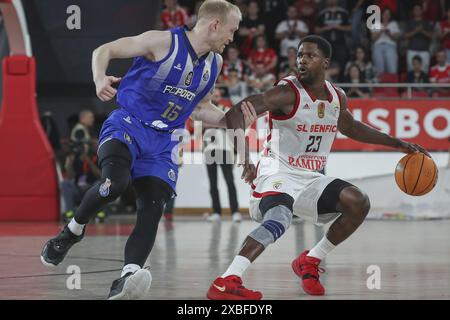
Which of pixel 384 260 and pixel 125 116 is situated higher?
pixel 125 116

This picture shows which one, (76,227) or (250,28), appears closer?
(76,227)

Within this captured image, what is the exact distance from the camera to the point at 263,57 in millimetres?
19547

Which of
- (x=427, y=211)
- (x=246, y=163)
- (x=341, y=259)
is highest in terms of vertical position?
(x=246, y=163)

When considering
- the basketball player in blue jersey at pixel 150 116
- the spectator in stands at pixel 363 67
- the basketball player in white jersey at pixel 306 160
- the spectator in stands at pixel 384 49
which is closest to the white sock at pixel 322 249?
the basketball player in white jersey at pixel 306 160

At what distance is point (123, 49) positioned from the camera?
666 cm

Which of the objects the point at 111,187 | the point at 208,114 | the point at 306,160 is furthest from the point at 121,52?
the point at 306,160

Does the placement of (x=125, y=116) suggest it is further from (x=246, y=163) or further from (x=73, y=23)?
(x=73, y=23)

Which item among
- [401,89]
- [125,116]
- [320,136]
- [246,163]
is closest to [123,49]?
[125,116]

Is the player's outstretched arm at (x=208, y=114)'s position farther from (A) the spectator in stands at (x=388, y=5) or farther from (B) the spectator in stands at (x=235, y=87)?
(A) the spectator in stands at (x=388, y=5)

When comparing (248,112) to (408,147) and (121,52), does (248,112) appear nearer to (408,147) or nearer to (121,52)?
(121,52)

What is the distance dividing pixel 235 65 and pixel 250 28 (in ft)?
5.61

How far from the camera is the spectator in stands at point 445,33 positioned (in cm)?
2002
